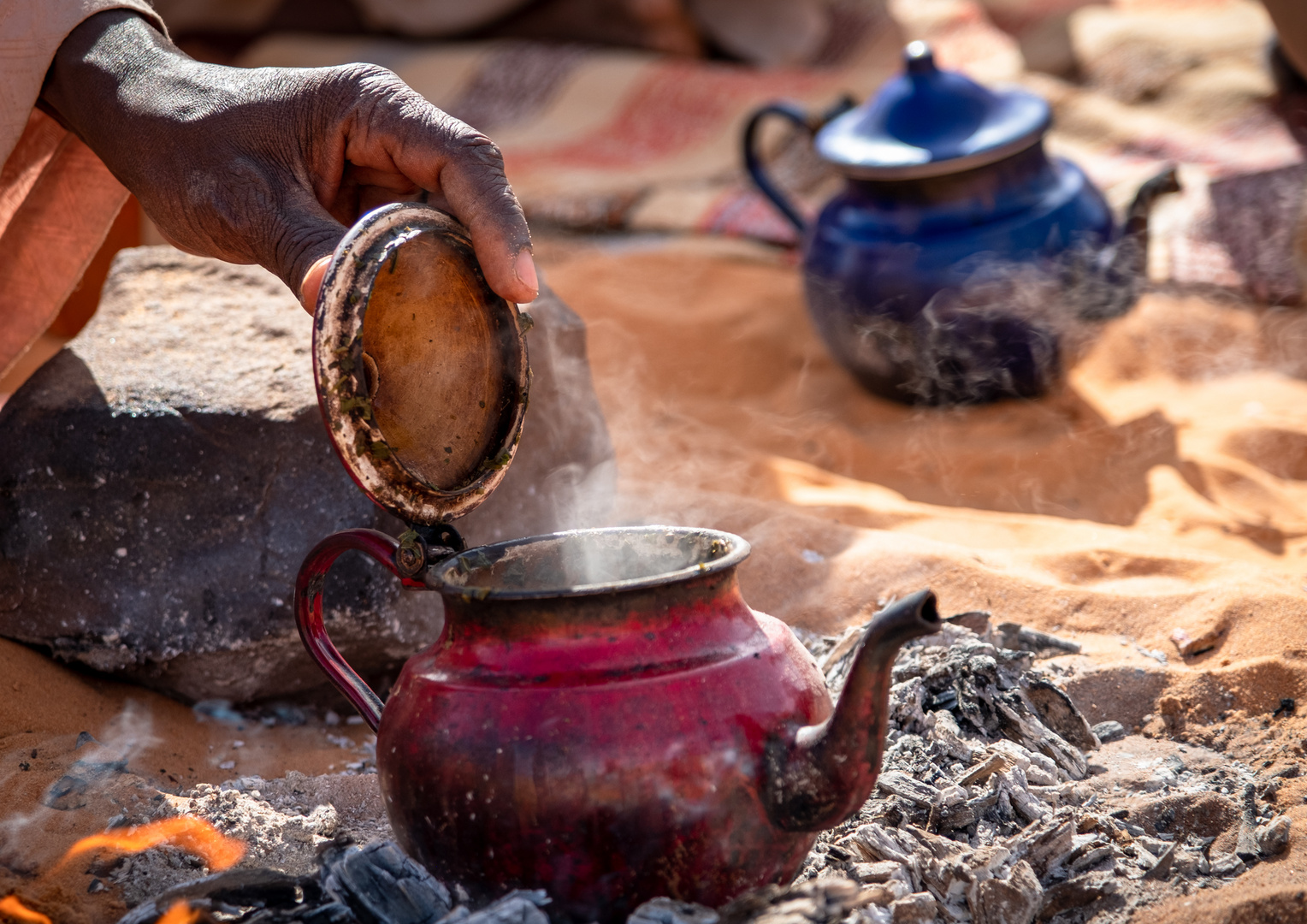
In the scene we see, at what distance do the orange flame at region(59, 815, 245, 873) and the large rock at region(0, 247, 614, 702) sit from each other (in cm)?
57

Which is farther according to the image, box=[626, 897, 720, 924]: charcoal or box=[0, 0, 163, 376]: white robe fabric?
box=[0, 0, 163, 376]: white robe fabric

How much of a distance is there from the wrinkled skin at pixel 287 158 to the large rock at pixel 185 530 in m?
0.65

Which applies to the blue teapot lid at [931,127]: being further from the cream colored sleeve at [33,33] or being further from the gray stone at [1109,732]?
the cream colored sleeve at [33,33]

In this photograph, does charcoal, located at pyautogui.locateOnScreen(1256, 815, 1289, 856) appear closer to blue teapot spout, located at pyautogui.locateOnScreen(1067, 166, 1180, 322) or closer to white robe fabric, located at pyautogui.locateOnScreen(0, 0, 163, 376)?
blue teapot spout, located at pyautogui.locateOnScreen(1067, 166, 1180, 322)

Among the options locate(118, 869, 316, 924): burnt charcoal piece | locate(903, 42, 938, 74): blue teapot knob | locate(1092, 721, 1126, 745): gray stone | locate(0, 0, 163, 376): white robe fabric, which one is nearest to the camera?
locate(118, 869, 316, 924): burnt charcoal piece

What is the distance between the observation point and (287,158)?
6.78 ft

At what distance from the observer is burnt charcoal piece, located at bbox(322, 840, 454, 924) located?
5.82ft

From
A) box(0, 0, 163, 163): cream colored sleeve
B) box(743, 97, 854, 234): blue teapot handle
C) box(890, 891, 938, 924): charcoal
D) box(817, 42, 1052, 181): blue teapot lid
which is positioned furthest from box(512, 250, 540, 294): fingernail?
box(743, 97, 854, 234): blue teapot handle

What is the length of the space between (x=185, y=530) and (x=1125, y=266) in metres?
3.48

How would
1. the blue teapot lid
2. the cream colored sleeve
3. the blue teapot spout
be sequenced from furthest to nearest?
the blue teapot spout
the blue teapot lid
the cream colored sleeve

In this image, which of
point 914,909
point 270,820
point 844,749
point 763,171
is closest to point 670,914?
point 844,749

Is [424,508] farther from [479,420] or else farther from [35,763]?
[35,763]

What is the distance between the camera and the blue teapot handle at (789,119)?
197 inches

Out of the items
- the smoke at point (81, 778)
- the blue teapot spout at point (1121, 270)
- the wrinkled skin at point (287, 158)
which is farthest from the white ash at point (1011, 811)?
the blue teapot spout at point (1121, 270)
